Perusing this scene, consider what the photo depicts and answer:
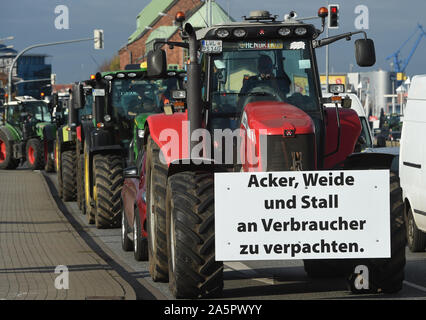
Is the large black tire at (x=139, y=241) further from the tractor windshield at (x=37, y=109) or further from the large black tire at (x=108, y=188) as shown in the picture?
the tractor windshield at (x=37, y=109)

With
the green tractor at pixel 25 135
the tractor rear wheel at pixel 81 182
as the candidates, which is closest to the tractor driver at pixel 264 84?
the tractor rear wheel at pixel 81 182

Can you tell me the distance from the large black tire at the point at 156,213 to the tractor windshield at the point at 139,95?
632 cm

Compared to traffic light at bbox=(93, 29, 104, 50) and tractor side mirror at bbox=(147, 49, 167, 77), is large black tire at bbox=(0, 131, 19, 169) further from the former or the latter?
tractor side mirror at bbox=(147, 49, 167, 77)

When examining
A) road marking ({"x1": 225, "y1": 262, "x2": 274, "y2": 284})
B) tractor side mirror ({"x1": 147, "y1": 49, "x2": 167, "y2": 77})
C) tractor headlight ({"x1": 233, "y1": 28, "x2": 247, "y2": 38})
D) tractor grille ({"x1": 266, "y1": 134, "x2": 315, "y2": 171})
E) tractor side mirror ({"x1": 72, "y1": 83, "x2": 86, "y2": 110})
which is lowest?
road marking ({"x1": 225, "y1": 262, "x2": 274, "y2": 284})

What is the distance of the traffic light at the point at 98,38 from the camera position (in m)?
49.5

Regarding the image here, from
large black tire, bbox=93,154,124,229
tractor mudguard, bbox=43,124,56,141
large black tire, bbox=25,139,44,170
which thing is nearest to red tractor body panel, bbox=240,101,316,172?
large black tire, bbox=93,154,124,229

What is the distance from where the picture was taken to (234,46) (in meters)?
10.6

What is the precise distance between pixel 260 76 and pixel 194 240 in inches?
85.9

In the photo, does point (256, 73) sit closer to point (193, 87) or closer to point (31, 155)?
point (193, 87)

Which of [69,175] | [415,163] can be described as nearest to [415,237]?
[415,163]

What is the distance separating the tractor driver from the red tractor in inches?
0.4

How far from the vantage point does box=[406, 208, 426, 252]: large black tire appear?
14.5 metres
